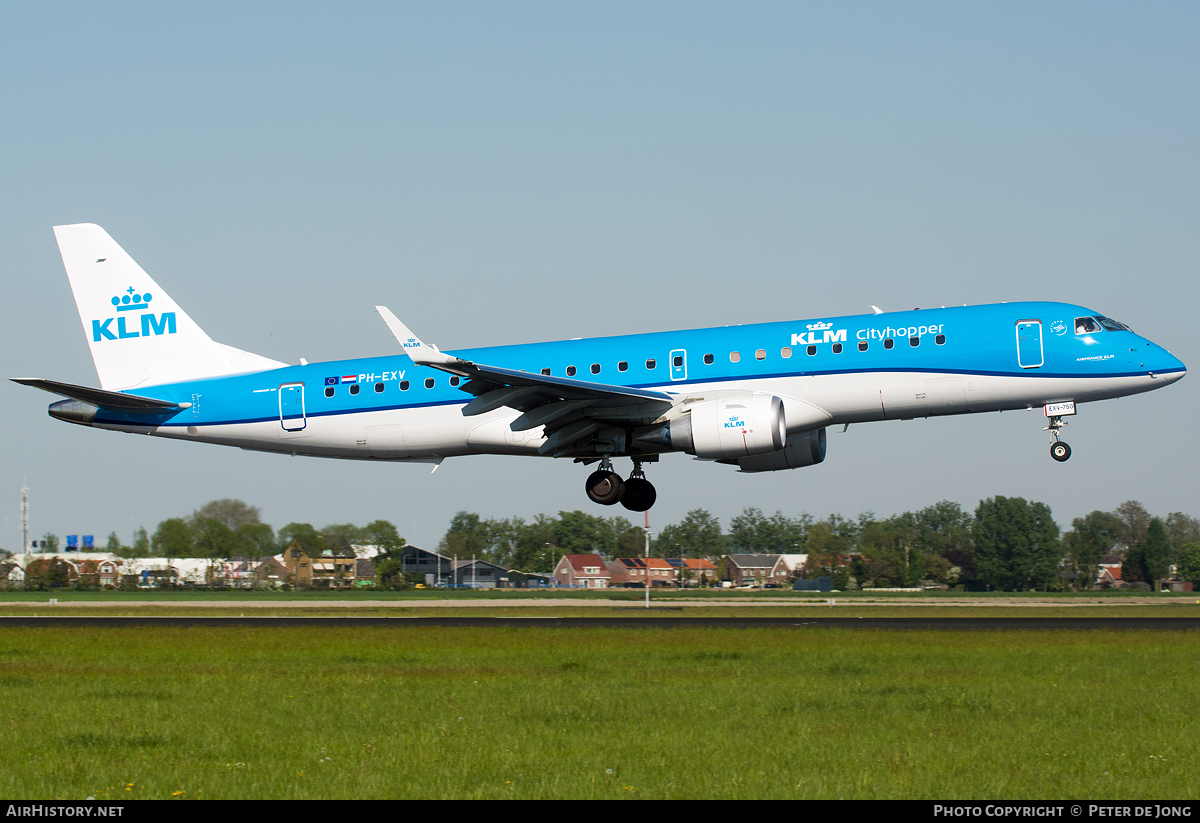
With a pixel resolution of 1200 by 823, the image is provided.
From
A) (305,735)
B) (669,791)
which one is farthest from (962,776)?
(305,735)

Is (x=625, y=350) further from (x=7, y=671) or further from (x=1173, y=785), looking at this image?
(x=1173, y=785)

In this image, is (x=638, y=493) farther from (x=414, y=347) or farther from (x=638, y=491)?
(x=414, y=347)

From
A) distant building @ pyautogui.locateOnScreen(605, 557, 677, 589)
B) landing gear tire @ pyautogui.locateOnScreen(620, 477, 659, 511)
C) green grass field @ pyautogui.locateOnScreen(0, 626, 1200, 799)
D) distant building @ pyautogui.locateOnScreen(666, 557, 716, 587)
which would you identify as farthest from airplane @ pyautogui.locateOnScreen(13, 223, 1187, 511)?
distant building @ pyautogui.locateOnScreen(666, 557, 716, 587)

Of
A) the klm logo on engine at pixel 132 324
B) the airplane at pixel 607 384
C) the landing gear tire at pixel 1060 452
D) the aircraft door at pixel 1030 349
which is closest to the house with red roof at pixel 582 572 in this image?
the klm logo on engine at pixel 132 324

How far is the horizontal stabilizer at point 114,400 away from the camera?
30000 mm

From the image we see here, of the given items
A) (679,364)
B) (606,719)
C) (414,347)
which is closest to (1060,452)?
(679,364)

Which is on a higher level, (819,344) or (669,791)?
(819,344)

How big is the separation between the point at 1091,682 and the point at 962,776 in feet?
24.5

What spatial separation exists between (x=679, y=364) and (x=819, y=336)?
3.49 meters

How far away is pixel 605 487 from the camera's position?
101 feet

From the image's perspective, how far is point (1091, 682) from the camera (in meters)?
17.2

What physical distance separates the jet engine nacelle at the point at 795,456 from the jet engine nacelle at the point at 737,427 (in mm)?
2824

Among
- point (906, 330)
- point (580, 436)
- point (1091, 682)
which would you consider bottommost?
point (1091, 682)

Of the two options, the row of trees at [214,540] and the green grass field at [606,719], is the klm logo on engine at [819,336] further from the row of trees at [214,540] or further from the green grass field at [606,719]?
the row of trees at [214,540]
